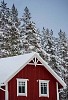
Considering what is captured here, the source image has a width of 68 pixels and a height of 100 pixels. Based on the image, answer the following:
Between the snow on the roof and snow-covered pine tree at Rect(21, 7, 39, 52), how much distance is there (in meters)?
18.2

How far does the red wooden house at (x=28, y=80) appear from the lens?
39284 millimetres

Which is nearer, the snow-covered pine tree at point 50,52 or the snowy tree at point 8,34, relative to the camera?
the snowy tree at point 8,34

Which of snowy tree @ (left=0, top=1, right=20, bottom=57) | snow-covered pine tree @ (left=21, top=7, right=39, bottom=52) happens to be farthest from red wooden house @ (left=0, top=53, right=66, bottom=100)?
snow-covered pine tree @ (left=21, top=7, right=39, bottom=52)

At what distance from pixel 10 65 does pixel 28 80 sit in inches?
107

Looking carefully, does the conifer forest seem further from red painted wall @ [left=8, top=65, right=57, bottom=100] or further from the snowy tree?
red painted wall @ [left=8, top=65, right=57, bottom=100]

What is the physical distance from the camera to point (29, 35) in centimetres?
6381

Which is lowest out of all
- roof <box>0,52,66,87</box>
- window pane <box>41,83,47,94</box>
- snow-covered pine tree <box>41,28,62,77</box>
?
window pane <box>41,83,47,94</box>

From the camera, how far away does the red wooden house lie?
3928 cm

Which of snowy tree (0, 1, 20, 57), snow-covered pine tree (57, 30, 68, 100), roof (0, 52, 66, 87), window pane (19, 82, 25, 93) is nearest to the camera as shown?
roof (0, 52, 66, 87)

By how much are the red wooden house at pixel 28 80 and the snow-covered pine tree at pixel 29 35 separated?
19.1 m

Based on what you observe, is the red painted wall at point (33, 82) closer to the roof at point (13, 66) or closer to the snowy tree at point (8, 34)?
the roof at point (13, 66)

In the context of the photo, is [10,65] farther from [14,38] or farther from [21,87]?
[14,38]

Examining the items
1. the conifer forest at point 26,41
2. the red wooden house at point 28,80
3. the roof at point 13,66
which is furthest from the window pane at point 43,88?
the conifer forest at point 26,41

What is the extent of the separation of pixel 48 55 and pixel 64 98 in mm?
8413
